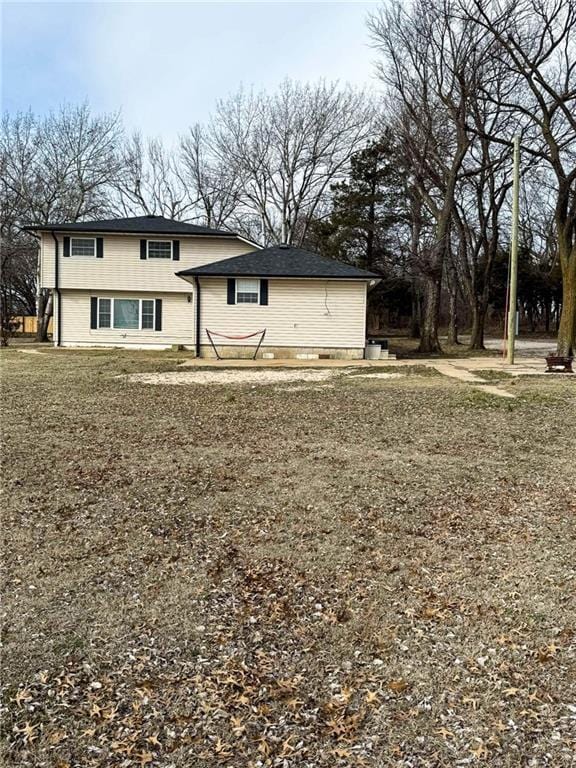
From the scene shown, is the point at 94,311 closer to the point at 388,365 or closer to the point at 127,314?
the point at 127,314

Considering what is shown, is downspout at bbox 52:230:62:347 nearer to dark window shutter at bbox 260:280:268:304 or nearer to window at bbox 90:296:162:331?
window at bbox 90:296:162:331

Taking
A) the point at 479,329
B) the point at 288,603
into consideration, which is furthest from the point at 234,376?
the point at 479,329

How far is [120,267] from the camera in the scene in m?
22.6

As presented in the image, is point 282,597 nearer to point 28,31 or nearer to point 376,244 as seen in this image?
point 28,31

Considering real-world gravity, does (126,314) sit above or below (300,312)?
above

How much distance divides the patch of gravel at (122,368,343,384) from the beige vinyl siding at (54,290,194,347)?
9.35 meters

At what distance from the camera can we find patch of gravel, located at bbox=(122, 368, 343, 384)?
11688mm

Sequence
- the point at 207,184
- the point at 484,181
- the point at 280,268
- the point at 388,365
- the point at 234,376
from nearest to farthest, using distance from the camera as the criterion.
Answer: the point at 234,376 < the point at 388,365 < the point at 280,268 < the point at 484,181 < the point at 207,184

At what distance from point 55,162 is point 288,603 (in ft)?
104

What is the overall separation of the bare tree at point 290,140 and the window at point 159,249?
9.13 meters

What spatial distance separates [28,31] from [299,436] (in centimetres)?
567

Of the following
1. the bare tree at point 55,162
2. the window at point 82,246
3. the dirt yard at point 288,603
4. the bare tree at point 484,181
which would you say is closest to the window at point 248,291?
the window at point 82,246

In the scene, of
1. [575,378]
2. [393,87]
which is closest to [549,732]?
[575,378]

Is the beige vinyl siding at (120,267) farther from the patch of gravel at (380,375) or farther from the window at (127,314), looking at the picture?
the patch of gravel at (380,375)
